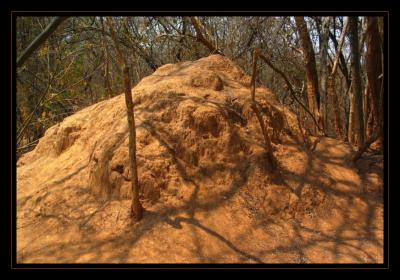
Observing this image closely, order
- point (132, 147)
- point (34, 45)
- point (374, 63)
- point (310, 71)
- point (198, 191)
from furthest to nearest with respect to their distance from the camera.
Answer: point (310, 71), point (374, 63), point (198, 191), point (132, 147), point (34, 45)

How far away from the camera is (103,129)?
5250 millimetres

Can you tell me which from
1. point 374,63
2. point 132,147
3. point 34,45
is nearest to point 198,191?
point 132,147

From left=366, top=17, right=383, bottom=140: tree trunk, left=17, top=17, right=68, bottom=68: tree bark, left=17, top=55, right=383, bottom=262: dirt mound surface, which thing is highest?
left=366, top=17, right=383, bottom=140: tree trunk

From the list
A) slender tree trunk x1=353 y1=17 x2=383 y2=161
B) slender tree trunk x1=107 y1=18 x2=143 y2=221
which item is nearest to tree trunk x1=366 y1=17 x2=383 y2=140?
slender tree trunk x1=353 y1=17 x2=383 y2=161

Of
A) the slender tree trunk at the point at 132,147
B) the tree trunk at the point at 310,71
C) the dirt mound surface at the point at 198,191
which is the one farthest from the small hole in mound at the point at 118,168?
the tree trunk at the point at 310,71

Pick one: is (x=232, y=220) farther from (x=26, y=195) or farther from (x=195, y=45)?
(x=195, y=45)

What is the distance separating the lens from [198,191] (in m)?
4.25

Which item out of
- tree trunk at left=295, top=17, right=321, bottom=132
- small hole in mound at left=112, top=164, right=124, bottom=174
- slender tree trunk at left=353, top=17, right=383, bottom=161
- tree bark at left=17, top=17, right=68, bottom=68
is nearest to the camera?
tree bark at left=17, top=17, right=68, bottom=68

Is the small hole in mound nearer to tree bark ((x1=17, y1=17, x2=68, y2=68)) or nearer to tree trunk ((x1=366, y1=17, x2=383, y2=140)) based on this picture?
tree bark ((x1=17, y1=17, x2=68, y2=68))

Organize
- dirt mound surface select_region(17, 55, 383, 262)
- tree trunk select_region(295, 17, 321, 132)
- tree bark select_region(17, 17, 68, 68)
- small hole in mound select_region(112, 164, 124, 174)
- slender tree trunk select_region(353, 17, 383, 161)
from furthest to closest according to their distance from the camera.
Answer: tree trunk select_region(295, 17, 321, 132)
slender tree trunk select_region(353, 17, 383, 161)
small hole in mound select_region(112, 164, 124, 174)
dirt mound surface select_region(17, 55, 383, 262)
tree bark select_region(17, 17, 68, 68)

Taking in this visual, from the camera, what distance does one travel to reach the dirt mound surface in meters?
3.68

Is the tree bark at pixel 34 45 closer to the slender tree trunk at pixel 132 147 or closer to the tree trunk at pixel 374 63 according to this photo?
the slender tree trunk at pixel 132 147

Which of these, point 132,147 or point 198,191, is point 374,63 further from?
point 132,147
